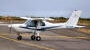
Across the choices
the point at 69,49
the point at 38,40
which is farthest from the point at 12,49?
the point at 38,40

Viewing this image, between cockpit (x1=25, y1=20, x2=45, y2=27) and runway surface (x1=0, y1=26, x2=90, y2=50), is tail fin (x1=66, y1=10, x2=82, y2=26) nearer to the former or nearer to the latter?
runway surface (x1=0, y1=26, x2=90, y2=50)

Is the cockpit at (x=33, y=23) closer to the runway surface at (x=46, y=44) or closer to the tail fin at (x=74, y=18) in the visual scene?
the runway surface at (x=46, y=44)

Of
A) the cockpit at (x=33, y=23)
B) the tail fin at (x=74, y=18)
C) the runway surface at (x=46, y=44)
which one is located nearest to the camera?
the runway surface at (x=46, y=44)

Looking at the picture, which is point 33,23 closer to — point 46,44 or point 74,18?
point 46,44

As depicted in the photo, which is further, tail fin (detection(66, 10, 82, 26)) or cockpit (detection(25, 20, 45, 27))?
tail fin (detection(66, 10, 82, 26))

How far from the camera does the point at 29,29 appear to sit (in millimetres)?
27375

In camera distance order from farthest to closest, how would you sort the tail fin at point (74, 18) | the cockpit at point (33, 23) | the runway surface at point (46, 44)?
the tail fin at point (74, 18)
the cockpit at point (33, 23)
the runway surface at point (46, 44)

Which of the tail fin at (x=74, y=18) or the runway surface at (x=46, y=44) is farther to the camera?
the tail fin at (x=74, y=18)

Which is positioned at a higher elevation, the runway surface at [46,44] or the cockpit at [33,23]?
the cockpit at [33,23]

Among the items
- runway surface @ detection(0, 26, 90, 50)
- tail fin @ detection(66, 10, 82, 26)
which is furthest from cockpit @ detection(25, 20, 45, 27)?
tail fin @ detection(66, 10, 82, 26)

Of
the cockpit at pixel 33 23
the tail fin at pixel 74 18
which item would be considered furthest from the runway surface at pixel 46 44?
the tail fin at pixel 74 18

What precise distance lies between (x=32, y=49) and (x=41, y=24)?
317 inches

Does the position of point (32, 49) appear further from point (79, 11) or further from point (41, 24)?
point (79, 11)

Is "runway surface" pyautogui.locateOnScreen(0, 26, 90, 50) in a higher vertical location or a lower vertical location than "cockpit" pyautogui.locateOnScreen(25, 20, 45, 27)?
lower
